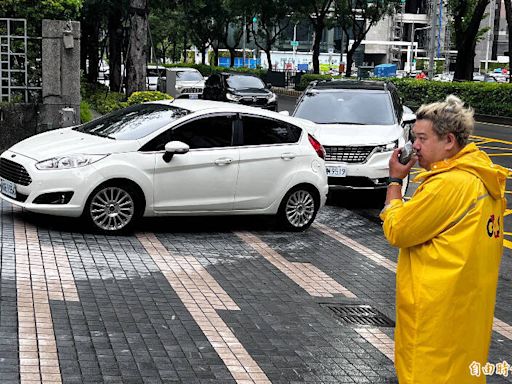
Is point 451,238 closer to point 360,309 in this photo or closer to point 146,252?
point 360,309

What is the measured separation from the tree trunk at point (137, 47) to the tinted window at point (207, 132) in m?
10.3

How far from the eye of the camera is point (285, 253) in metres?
9.84

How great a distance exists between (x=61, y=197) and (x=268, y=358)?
4.13m

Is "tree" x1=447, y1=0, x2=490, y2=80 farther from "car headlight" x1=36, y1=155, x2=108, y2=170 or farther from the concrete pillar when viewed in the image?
"car headlight" x1=36, y1=155, x2=108, y2=170

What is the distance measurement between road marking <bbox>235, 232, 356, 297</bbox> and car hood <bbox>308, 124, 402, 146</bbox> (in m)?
3.72

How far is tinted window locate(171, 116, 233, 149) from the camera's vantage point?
10281 millimetres

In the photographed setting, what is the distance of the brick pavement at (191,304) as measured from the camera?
5.81m

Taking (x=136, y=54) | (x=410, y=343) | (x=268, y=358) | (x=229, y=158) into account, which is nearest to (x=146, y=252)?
(x=229, y=158)

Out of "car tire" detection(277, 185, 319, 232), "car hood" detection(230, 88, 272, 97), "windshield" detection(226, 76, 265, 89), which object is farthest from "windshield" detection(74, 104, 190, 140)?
"windshield" detection(226, 76, 265, 89)

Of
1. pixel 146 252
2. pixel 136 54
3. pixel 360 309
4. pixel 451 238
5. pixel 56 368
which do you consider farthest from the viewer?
pixel 136 54

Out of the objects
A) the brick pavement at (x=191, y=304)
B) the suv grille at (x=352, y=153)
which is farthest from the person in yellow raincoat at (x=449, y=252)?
the suv grille at (x=352, y=153)

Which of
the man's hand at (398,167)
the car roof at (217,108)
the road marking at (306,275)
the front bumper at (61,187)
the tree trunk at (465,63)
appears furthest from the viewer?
the tree trunk at (465,63)

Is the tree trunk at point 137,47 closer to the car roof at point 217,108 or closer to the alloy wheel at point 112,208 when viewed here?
the car roof at point 217,108

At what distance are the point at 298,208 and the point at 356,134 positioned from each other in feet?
10.0
